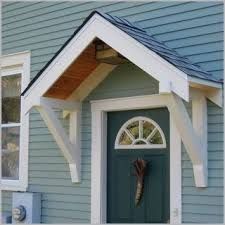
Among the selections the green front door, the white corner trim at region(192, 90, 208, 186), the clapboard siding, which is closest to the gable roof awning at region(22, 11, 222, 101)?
the white corner trim at region(192, 90, 208, 186)

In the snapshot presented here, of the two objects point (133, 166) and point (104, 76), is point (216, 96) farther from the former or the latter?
point (104, 76)

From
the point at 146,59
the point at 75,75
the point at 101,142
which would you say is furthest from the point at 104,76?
the point at 146,59

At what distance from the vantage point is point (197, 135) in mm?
4672

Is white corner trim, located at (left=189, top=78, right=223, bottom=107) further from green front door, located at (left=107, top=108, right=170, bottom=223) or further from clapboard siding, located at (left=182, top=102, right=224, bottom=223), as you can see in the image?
green front door, located at (left=107, top=108, right=170, bottom=223)

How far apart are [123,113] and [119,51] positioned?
3.58 feet

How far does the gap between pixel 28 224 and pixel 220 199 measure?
8.37 feet

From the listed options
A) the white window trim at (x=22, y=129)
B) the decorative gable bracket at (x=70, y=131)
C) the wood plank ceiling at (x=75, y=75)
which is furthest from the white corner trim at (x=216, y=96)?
the white window trim at (x=22, y=129)

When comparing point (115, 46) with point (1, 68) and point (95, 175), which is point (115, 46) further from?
point (1, 68)

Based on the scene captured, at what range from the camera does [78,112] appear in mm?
5820

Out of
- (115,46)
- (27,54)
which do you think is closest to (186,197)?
(115,46)

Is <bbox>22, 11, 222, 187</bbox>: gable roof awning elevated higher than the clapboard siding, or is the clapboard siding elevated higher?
<bbox>22, 11, 222, 187</bbox>: gable roof awning

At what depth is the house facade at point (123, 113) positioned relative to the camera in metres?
4.65

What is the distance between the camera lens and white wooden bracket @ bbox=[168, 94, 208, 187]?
4452 millimetres

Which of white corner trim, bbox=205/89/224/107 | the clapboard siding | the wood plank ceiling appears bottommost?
the clapboard siding
